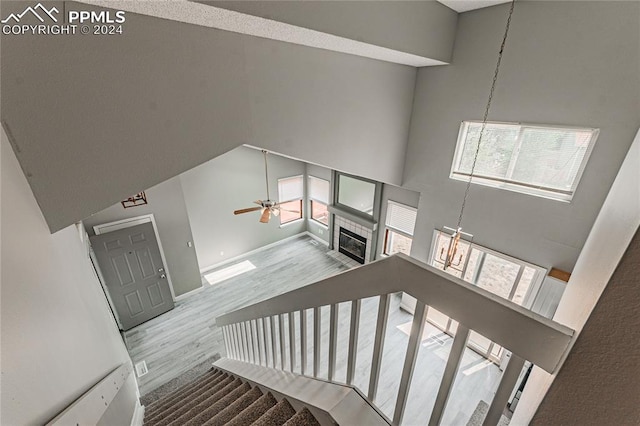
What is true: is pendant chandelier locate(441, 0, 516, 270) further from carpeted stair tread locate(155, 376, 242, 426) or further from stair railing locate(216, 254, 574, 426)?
carpeted stair tread locate(155, 376, 242, 426)

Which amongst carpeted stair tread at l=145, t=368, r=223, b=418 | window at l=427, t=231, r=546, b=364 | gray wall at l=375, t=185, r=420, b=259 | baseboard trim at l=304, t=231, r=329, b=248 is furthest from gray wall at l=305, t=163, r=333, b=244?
carpeted stair tread at l=145, t=368, r=223, b=418

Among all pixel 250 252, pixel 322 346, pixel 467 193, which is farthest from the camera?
pixel 250 252

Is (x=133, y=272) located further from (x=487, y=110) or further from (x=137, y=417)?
(x=487, y=110)

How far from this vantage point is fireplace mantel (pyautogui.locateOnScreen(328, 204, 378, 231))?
5652 mm

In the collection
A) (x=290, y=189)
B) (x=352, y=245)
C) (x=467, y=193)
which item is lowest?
(x=352, y=245)

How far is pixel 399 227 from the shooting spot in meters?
5.25

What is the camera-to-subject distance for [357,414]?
1064mm

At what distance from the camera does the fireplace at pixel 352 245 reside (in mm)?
6195

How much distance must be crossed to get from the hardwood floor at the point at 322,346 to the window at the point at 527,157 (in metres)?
2.77

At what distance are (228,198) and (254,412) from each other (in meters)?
4.99

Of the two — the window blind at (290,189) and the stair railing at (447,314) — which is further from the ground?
the stair railing at (447,314)

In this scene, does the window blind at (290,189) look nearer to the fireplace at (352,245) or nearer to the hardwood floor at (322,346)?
the fireplace at (352,245)

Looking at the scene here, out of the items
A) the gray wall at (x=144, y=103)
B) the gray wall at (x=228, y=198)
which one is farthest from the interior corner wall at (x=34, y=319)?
the gray wall at (x=228, y=198)

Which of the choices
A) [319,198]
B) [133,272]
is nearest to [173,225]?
[133,272]
